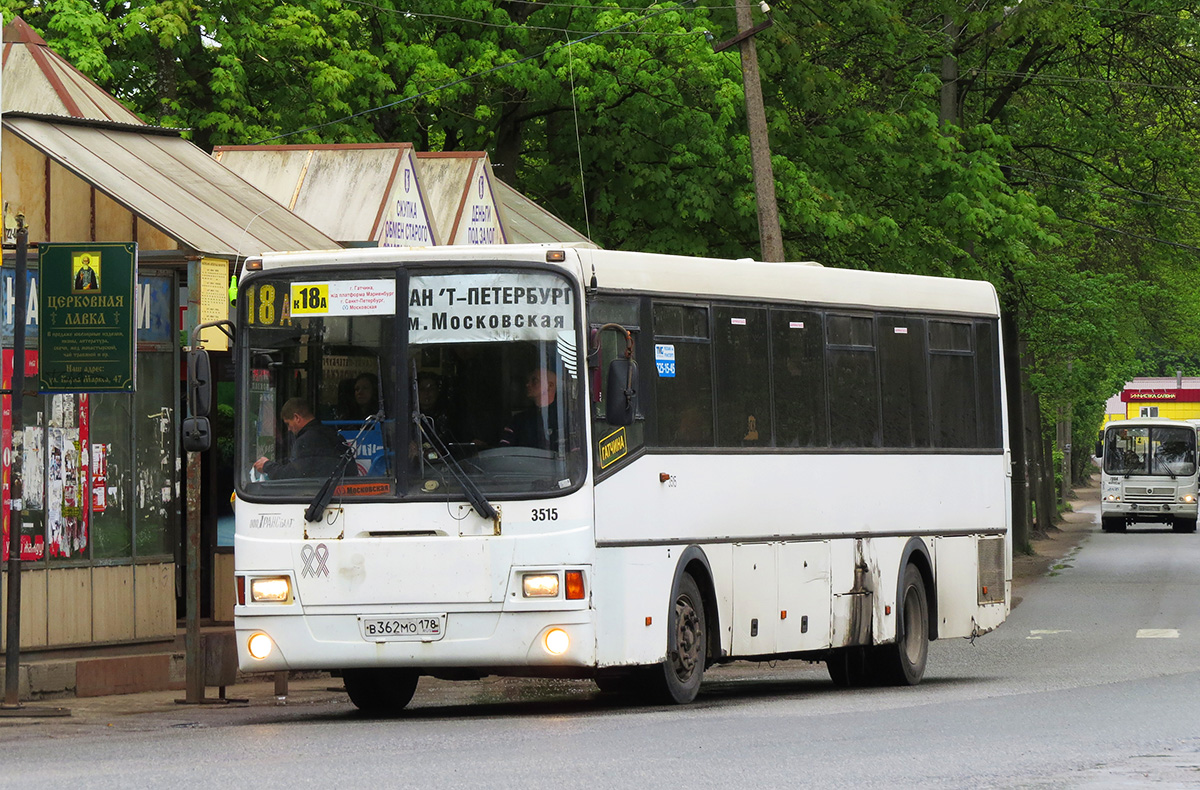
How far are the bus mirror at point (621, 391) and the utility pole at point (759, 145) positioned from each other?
33.5 feet

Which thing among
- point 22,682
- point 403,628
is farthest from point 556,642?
point 22,682

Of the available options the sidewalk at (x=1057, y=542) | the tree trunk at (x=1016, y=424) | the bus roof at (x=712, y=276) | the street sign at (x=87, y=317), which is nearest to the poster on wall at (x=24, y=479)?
the street sign at (x=87, y=317)

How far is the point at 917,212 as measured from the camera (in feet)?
97.9

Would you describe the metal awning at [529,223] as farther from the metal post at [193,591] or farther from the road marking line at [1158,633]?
the metal post at [193,591]

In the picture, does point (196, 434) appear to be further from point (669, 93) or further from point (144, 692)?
point (669, 93)

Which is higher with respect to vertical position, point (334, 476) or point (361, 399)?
point (361, 399)

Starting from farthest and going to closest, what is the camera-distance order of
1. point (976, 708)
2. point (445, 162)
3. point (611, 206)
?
point (611, 206) → point (445, 162) → point (976, 708)

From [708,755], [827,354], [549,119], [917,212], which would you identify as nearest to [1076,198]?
[917,212]

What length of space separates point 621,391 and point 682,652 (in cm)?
220

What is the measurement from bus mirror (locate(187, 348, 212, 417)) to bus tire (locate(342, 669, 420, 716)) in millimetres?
2079

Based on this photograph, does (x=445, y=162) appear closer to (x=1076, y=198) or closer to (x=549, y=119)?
(x=549, y=119)

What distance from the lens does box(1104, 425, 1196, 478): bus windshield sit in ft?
181

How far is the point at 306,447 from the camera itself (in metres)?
12.3

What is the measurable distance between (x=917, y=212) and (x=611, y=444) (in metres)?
18.3
